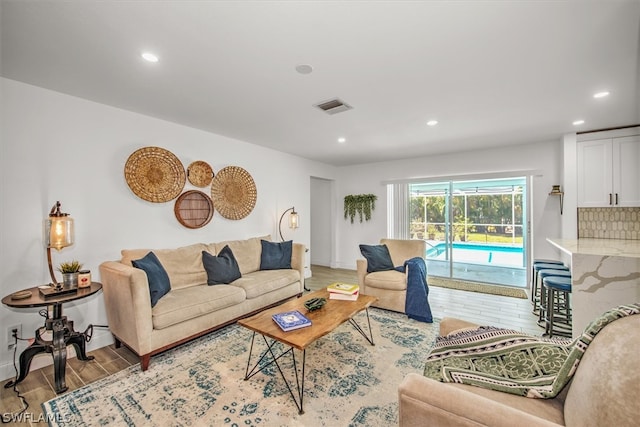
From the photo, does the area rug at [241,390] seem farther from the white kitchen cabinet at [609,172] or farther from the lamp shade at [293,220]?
the white kitchen cabinet at [609,172]

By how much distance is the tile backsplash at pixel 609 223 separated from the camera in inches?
149

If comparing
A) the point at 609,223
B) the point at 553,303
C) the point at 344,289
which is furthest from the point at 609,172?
the point at 344,289

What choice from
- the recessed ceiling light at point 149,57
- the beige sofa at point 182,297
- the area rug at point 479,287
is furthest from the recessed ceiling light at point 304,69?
the area rug at point 479,287

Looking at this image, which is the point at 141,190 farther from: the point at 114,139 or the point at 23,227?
the point at 23,227

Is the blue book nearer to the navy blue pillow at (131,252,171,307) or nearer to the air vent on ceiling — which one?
the navy blue pillow at (131,252,171,307)

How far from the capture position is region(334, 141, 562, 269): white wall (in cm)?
439

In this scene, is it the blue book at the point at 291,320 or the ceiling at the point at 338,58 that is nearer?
the ceiling at the point at 338,58

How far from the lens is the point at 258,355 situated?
2.46 m

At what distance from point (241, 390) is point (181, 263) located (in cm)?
172

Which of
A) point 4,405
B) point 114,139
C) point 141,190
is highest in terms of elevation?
point 114,139

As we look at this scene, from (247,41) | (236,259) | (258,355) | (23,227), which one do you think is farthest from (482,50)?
(23,227)

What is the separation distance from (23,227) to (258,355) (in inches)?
92.2

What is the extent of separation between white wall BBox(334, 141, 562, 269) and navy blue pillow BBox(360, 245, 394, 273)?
87.1 inches

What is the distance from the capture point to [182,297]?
2646mm
